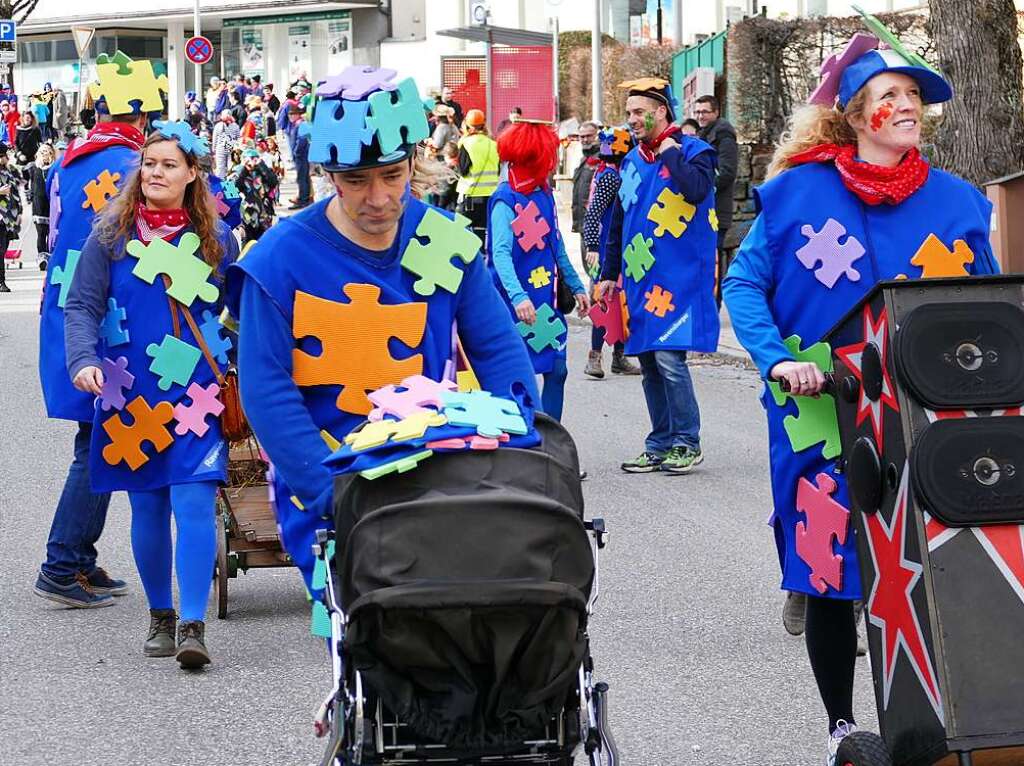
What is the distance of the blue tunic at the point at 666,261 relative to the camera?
9.21 meters

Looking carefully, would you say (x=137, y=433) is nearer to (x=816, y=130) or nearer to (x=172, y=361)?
(x=172, y=361)

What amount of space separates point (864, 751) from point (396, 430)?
1.34 meters

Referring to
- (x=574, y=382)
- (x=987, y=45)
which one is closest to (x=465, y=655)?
(x=574, y=382)

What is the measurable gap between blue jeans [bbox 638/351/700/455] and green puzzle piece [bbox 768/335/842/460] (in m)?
4.62

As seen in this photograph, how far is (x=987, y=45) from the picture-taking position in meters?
13.8

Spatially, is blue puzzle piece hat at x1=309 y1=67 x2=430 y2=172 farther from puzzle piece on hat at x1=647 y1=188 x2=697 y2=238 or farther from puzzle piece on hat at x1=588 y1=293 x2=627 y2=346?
puzzle piece on hat at x1=588 y1=293 x2=627 y2=346

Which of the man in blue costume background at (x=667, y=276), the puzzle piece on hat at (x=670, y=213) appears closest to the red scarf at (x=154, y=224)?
the man in blue costume background at (x=667, y=276)

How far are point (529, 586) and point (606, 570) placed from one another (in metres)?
4.29

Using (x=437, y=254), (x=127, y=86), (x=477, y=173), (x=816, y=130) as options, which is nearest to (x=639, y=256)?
(x=127, y=86)

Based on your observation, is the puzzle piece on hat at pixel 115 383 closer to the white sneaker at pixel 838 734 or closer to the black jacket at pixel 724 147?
the white sneaker at pixel 838 734

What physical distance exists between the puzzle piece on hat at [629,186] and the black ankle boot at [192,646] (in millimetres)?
4143

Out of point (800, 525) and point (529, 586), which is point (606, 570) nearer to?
point (800, 525)

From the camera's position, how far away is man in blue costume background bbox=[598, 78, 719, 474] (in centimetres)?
910

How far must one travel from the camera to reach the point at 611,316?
9.73 metres
